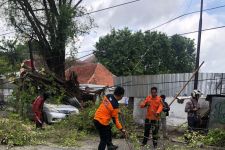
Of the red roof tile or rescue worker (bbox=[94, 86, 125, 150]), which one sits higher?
the red roof tile

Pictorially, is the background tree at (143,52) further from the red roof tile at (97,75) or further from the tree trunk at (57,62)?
the tree trunk at (57,62)

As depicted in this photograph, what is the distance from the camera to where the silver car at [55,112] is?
19203 millimetres

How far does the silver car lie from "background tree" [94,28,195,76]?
2397cm

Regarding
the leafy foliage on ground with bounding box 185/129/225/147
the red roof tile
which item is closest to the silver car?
the leafy foliage on ground with bounding box 185/129/225/147

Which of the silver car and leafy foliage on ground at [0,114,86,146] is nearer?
leafy foliage on ground at [0,114,86,146]

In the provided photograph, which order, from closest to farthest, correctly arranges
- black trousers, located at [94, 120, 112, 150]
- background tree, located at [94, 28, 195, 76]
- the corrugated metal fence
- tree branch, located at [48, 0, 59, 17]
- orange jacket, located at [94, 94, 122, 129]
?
orange jacket, located at [94, 94, 122, 129] < black trousers, located at [94, 120, 112, 150] < the corrugated metal fence < tree branch, located at [48, 0, 59, 17] < background tree, located at [94, 28, 195, 76]

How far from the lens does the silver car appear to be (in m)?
19.2

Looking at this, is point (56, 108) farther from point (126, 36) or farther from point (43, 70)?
point (126, 36)

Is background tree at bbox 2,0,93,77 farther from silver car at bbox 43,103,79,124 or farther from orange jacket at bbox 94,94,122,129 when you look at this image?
orange jacket at bbox 94,94,122,129

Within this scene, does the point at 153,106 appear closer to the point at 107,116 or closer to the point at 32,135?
the point at 107,116

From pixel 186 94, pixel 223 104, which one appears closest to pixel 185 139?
pixel 223 104

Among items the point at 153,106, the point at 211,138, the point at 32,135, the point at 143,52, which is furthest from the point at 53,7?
the point at 143,52

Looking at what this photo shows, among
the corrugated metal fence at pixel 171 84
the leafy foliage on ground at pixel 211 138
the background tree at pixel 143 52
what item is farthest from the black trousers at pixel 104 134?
the background tree at pixel 143 52

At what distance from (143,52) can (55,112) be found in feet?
93.5
